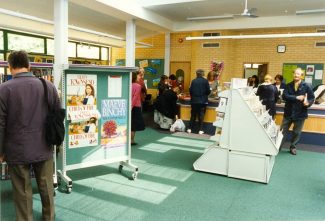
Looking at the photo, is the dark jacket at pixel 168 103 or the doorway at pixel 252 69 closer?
the dark jacket at pixel 168 103

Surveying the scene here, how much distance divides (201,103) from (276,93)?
1850 millimetres

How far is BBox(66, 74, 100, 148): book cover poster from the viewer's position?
3750 millimetres

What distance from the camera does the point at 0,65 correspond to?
134 inches

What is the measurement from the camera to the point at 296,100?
5.79 metres

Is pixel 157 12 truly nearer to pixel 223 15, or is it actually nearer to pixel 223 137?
pixel 223 15

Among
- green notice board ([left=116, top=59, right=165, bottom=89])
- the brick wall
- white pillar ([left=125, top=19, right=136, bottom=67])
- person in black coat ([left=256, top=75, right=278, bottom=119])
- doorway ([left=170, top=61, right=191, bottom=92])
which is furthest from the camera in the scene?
green notice board ([left=116, top=59, right=165, bottom=89])

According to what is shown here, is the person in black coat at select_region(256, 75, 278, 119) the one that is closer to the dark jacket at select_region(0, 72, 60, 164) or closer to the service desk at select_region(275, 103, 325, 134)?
the service desk at select_region(275, 103, 325, 134)

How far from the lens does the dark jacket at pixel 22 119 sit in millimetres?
2482

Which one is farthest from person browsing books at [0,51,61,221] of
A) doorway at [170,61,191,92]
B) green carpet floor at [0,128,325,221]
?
doorway at [170,61,191,92]

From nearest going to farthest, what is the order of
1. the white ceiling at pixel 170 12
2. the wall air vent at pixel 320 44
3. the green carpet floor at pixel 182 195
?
the green carpet floor at pixel 182 195 < the white ceiling at pixel 170 12 < the wall air vent at pixel 320 44

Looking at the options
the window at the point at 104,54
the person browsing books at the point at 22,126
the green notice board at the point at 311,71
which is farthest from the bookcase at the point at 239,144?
the window at the point at 104,54

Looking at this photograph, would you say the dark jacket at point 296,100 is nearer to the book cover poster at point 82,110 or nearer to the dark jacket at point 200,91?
the dark jacket at point 200,91

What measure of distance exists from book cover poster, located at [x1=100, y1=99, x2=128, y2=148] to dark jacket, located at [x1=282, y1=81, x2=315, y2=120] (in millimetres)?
3475

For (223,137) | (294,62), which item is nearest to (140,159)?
(223,137)
